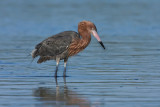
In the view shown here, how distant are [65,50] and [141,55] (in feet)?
11.2

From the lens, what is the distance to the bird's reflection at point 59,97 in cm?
901

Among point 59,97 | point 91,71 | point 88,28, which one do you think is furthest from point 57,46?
point 59,97

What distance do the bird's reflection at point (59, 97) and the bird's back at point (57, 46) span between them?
6.16 feet

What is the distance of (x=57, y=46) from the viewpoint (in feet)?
41.1

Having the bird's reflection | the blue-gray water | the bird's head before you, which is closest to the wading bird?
the bird's head

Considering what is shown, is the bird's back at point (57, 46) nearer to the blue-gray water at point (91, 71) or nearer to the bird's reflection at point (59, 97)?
the blue-gray water at point (91, 71)

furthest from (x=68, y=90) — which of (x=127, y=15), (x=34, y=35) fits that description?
(x=127, y=15)

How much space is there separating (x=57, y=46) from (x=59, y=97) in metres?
3.10

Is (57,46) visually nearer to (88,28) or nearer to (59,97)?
(88,28)

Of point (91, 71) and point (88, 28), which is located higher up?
point (88, 28)

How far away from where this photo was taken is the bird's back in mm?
12461

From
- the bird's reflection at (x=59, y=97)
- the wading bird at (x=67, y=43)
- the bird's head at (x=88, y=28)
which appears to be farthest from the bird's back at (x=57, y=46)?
the bird's reflection at (x=59, y=97)

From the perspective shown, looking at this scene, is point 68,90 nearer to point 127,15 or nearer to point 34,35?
point 34,35

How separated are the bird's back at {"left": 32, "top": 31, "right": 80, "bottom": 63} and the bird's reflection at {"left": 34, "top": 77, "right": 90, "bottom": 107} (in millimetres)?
1879
